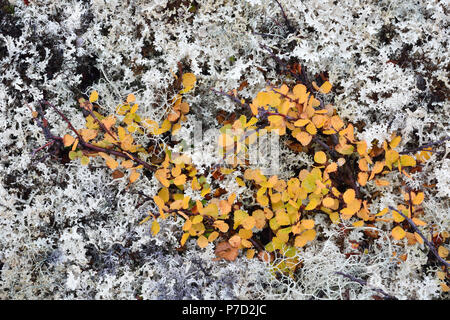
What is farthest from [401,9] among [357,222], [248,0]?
[357,222]

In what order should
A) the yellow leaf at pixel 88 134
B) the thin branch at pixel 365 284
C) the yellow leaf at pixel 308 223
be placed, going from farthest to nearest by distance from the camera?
the yellow leaf at pixel 88 134 → the yellow leaf at pixel 308 223 → the thin branch at pixel 365 284

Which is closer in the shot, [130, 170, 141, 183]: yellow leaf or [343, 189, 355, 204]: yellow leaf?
[343, 189, 355, 204]: yellow leaf

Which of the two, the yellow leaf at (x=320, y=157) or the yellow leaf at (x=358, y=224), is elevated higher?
the yellow leaf at (x=320, y=157)

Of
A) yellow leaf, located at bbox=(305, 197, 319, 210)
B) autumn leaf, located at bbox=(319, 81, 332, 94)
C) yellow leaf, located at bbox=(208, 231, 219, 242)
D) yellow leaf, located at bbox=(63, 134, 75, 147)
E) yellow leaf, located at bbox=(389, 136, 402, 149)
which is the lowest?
yellow leaf, located at bbox=(208, 231, 219, 242)

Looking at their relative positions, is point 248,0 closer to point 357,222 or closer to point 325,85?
point 325,85

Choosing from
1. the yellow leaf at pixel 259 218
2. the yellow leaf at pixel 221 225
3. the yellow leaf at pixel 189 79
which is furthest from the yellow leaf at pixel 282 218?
the yellow leaf at pixel 189 79

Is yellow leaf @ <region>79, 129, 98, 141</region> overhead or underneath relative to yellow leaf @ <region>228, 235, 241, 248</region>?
overhead

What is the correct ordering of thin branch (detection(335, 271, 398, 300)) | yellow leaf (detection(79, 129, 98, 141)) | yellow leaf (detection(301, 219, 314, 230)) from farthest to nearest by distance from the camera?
yellow leaf (detection(79, 129, 98, 141))
yellow leaf (detection(301, 219, 314, 230))
thin branch (detection(335, 271, 398, 300))

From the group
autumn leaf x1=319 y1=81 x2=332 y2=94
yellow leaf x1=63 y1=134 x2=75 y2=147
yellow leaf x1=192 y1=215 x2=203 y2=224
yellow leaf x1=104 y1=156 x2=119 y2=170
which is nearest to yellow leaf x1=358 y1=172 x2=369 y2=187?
autumn leaf x1=319 y1=81 x2=332 y2=94

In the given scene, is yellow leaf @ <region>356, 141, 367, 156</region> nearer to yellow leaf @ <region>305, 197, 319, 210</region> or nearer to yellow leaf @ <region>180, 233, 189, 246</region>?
yellow leaf @ <region>305, 197, 319, 210</region>

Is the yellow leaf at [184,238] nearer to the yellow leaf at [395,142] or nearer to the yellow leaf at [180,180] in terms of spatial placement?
the yellow leaf at [180,180]

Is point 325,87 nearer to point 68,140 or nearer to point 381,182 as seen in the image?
point 381,182
